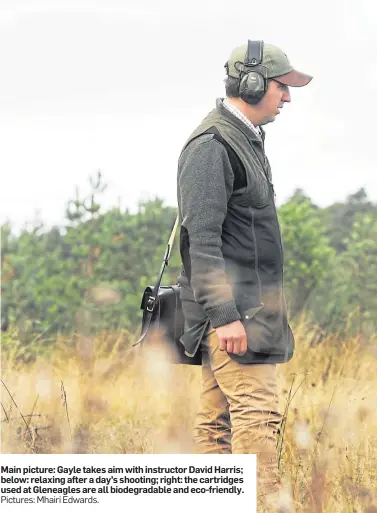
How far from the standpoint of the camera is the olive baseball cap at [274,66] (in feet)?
13.1

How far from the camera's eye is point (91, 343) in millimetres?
6715

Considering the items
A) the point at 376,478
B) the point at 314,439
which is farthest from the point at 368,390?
the point at 376,478

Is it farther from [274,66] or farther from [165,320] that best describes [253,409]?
[274,66]

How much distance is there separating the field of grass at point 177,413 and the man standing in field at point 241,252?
1.24 feet

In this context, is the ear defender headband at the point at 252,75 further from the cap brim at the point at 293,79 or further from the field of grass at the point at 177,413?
the field of grass at the point at 177,413

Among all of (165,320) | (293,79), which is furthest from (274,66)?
(165,320)

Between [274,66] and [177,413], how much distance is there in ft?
7.79

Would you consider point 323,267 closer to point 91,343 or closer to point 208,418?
point 91,343

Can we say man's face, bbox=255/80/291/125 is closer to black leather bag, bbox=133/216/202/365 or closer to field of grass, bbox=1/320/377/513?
black leather bag, bbox=133/216/202/365

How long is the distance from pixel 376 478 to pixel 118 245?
6187 millimetres

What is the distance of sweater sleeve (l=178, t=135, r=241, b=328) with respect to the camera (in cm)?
377

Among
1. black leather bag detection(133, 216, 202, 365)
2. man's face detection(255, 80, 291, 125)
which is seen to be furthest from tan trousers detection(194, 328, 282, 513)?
man's face detection(255, 80, 291, 125)

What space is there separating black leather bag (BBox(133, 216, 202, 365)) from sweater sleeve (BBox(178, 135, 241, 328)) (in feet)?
1.33
